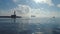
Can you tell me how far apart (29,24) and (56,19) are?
0.84 meters

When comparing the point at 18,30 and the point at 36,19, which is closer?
the point at 36,19

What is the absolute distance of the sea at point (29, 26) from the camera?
10.7 feet

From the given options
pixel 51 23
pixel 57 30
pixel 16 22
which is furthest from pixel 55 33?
pixel 16 22

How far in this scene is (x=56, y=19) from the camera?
3131mm

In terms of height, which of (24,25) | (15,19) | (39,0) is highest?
(39,0)

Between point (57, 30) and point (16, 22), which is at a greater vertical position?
point (16, 22)

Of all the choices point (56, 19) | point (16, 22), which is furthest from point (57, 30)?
point (16, 22)

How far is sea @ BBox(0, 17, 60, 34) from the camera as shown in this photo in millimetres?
3268

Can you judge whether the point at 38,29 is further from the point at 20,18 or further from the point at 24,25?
the point at 20,18

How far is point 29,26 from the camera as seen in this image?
133 inches

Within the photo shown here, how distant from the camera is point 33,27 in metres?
3.35

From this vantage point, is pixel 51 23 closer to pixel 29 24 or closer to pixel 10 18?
pixel 29 24

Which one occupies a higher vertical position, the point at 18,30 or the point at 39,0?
the point at 39,0

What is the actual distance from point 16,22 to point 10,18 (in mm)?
258
